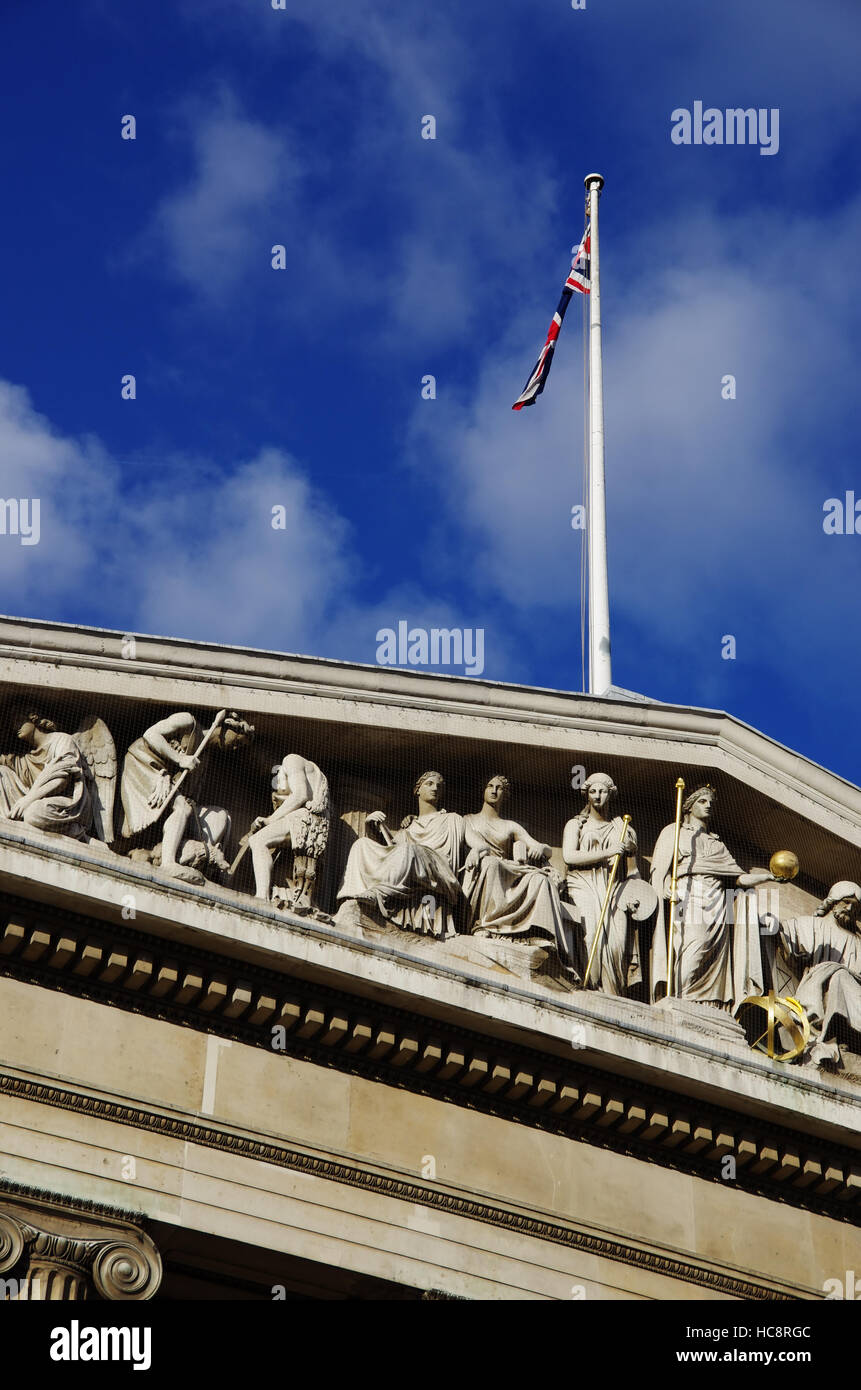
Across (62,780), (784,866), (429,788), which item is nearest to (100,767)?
(62,780)

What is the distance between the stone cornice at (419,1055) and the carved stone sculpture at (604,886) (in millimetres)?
970

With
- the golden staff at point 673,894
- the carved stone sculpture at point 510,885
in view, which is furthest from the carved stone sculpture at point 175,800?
the golden staff at point 673,894

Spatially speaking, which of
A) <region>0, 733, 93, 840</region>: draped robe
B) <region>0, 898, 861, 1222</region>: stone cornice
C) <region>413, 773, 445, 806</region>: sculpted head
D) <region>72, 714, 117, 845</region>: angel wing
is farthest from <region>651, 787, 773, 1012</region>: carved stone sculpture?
<region>0, 733, 93, 840</region>: draped robe

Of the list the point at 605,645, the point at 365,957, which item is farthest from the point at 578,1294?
the point at 605,645

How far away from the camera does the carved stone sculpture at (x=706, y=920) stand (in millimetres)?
20750

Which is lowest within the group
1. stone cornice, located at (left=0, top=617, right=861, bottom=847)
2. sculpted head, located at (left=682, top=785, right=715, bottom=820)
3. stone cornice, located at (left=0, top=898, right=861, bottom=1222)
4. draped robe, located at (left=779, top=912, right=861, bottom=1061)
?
stone cornice, located at (left=0, top=898, right=861, bottom=1222)

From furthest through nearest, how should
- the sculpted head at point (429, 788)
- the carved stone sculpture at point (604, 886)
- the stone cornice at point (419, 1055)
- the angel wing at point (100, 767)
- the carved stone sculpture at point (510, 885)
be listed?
the sculpted head at point (429, 788), the carved stone sculpture at point (604, 886), the carved stone sculpture at point (510, 885), the angel wing at point (100, 767), the stone cornice at point (419, 1055)

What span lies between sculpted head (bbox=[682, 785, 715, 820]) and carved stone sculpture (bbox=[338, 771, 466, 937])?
2.33 meters

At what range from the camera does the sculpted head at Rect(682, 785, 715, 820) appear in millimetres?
21516

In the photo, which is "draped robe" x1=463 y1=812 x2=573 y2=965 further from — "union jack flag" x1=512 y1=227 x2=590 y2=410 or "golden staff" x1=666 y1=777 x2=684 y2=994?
"union jack flag" x1=512 y1=227 x2=590 y2=410

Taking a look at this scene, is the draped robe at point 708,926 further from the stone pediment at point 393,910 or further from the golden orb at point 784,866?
the golden orb at point 784,866

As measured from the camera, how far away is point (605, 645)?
26.0 meters

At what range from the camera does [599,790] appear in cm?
2106
